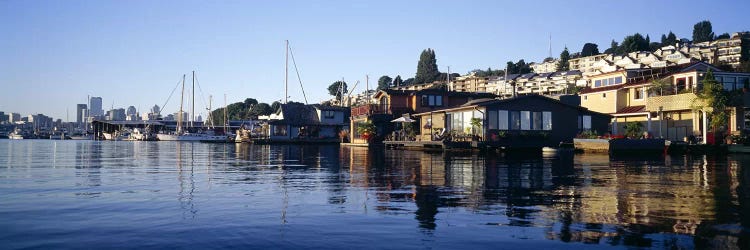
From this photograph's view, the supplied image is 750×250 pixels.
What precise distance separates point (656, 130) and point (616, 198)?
150ft

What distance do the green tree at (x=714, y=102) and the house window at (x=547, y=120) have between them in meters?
11.5

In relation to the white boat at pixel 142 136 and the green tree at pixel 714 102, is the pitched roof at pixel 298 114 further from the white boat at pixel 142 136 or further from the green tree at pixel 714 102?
the green tree at pixel 714 102

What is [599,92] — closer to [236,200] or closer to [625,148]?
[625,148]

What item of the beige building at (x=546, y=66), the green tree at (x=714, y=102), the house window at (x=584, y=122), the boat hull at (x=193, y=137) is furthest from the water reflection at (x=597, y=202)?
the beige building at (x=546, y=66)

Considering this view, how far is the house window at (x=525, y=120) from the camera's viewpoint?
4859 cm

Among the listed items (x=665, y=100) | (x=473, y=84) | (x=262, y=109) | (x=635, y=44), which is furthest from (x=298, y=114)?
(x=635, y=44)

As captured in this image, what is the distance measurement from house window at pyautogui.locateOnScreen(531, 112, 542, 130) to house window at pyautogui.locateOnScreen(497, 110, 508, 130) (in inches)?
93.7

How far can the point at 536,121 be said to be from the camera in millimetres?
48938

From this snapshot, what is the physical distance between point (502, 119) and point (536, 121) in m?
3.11

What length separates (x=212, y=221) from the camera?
36.7 ft

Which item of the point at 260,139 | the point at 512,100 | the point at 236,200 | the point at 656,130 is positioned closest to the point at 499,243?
the point at 236,200

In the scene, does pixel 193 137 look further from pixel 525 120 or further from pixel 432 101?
pixel 525 120

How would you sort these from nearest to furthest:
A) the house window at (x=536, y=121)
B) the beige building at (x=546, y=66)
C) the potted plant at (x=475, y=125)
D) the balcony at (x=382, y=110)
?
1. the potted plant at (x=475, y=125)
2. the house window at (x=536, y=121)
3. the balcony at (x=382, y=110)
4. the beige building at (x=546, y=66)

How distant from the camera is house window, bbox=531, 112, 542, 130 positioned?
1922 inches
